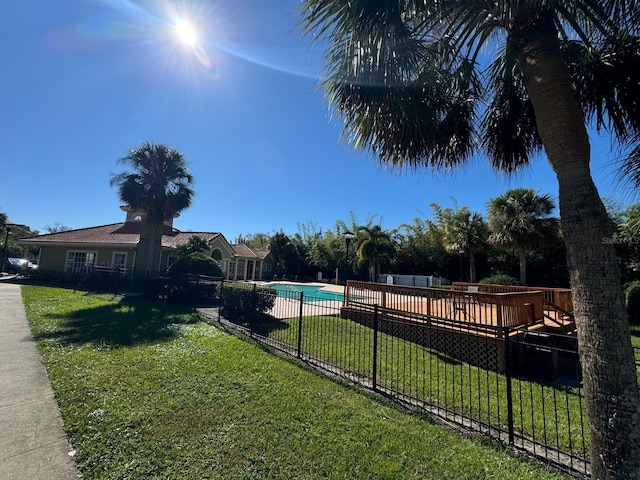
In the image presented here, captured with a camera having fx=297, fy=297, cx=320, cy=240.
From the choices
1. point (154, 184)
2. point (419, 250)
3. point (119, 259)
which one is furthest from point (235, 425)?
point (419, 250)

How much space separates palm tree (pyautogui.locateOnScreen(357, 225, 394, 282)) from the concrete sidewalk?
22.8 metres

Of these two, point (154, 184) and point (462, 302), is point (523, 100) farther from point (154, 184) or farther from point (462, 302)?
point (154, 184)

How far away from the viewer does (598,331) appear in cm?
220

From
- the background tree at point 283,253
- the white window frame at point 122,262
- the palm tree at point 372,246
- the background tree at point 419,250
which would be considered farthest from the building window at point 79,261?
the background tree at point 419,250

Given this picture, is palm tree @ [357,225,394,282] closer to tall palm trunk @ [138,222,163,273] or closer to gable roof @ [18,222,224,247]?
gable roof @ [18,222,224,247]

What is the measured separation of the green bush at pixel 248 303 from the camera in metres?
9.39

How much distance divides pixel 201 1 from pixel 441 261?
27.9 metres

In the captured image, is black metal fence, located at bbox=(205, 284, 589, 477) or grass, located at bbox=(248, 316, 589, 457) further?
grass, located at bbox=(248, 316, 589, 457)

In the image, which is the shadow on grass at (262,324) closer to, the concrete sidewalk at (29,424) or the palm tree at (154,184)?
the concrete sidewalk at (29,424)

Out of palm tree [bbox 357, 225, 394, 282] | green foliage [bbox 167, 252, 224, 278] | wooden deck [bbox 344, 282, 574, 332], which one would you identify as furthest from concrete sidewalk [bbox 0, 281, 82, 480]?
palm tree [bbox 357, 225, 394, 282]

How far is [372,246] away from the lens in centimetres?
2644

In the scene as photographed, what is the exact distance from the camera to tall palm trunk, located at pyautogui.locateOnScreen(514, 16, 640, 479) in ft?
6.88

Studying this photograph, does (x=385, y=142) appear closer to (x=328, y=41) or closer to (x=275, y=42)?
(x=328, y=41)

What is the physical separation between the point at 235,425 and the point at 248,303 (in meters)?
6.11
